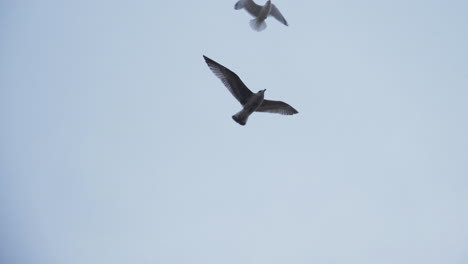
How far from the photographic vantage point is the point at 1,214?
68562 millimetres

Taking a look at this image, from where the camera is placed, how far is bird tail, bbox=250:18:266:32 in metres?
13.3

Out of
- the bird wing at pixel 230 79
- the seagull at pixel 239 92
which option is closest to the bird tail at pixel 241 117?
the seagull at pixel 239 92

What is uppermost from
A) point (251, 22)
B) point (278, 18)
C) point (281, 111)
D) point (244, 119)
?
point (278, 18)

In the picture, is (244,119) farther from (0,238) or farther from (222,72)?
(0,238)

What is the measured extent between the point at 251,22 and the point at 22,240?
6906 cm

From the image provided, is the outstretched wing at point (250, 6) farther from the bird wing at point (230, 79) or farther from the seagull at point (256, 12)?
the bird wing at point (230, 79)

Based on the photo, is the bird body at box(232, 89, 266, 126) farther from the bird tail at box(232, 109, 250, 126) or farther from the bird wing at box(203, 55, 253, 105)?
the bird wing at box(203, 55, 253, 105)

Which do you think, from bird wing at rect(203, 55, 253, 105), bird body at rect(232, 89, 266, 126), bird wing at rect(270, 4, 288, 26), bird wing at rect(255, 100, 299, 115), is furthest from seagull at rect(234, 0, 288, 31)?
bird body at rect(232, 89, 266, 126)

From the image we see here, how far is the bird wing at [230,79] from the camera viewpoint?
1059 cm

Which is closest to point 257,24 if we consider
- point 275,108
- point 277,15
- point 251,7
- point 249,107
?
point 251,7

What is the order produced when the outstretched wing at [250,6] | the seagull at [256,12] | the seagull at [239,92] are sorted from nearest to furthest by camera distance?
the seagull at [239,92]
the seagull at [256,12]
the outstretched wing at [250,6]

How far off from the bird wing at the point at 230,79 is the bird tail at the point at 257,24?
3.25 m

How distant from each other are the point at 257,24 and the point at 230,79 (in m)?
3.57

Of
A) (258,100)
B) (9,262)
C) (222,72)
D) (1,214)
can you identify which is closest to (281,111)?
(258,100)
